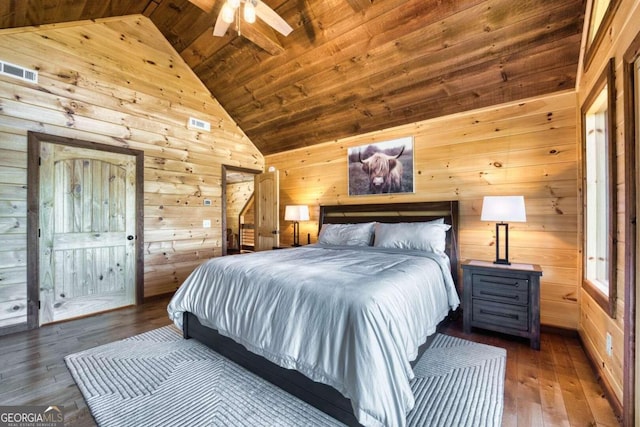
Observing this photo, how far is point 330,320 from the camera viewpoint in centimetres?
151

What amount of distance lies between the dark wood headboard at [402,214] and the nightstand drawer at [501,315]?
20.9 inches

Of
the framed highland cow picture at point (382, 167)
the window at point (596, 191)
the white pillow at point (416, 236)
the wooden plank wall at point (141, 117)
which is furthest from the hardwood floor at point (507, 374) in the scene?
the framed highland cow picture at point (382, 167)

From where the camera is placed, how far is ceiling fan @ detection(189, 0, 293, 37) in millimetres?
2039

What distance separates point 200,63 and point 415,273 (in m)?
4.30

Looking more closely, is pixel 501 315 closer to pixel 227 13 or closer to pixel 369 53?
pixel 369 53

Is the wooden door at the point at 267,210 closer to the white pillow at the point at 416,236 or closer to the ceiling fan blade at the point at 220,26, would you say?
the white pillow at the point at 416,236

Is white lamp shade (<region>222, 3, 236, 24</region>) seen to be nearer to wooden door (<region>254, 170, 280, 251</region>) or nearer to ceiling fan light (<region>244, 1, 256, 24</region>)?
ceiling fan light (<region>244, 1, 256, 24</region>)

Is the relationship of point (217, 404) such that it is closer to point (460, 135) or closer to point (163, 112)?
point (460, 135)

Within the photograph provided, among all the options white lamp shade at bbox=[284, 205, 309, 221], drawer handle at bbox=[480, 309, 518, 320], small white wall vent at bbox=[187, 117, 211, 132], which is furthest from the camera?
white lamp shade at bbox=[284, 205, 309, 221]

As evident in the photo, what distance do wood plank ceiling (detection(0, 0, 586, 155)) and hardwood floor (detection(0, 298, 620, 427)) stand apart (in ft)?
8.39

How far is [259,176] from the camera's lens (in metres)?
5.27

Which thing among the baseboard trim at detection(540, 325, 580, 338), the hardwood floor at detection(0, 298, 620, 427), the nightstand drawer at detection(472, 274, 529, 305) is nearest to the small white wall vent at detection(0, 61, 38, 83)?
the hardwood floor at detection(0, 298, 620, 427)

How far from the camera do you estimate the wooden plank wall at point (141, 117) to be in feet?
9.52

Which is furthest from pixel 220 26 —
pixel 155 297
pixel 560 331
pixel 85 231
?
pixel 560 331
